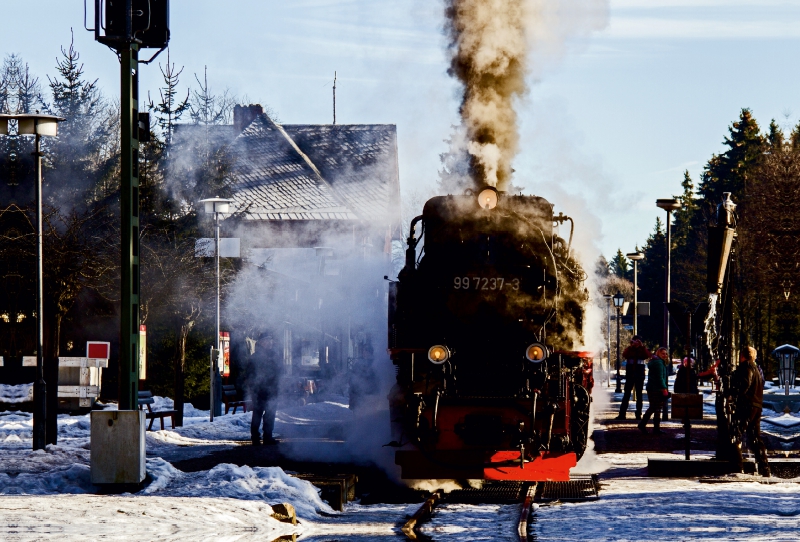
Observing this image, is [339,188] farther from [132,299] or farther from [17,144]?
[132,299]

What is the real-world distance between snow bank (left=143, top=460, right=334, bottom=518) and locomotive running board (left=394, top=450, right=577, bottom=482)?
3.73 ft

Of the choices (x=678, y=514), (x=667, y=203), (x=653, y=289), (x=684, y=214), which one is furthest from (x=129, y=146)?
(x=684, y=214)

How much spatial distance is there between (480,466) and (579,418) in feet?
4.42

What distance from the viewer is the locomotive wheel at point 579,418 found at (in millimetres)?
12531

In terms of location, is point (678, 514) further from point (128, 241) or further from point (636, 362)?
point (636, 362)

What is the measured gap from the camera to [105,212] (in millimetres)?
27469

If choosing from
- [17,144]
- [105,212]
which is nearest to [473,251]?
[105,212]

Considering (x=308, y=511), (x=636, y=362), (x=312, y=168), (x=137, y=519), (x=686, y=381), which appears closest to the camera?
(x=137, y=519)

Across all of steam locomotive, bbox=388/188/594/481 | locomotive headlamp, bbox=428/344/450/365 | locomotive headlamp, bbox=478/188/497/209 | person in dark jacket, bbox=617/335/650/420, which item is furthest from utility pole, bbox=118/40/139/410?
person in dark jacket, bbox=617/335/650/420

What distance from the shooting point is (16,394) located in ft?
80.8

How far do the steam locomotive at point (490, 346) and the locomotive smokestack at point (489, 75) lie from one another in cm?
398

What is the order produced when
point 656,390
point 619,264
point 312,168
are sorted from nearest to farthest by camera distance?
1. point 656,390
2. point 312,168
3. point 619,264

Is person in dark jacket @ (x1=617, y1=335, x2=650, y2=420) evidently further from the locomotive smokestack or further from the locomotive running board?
the locomotive running board

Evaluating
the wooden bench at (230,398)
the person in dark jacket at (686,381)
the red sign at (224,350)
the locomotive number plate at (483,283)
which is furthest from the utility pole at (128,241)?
the wooden bench at (230,398)
